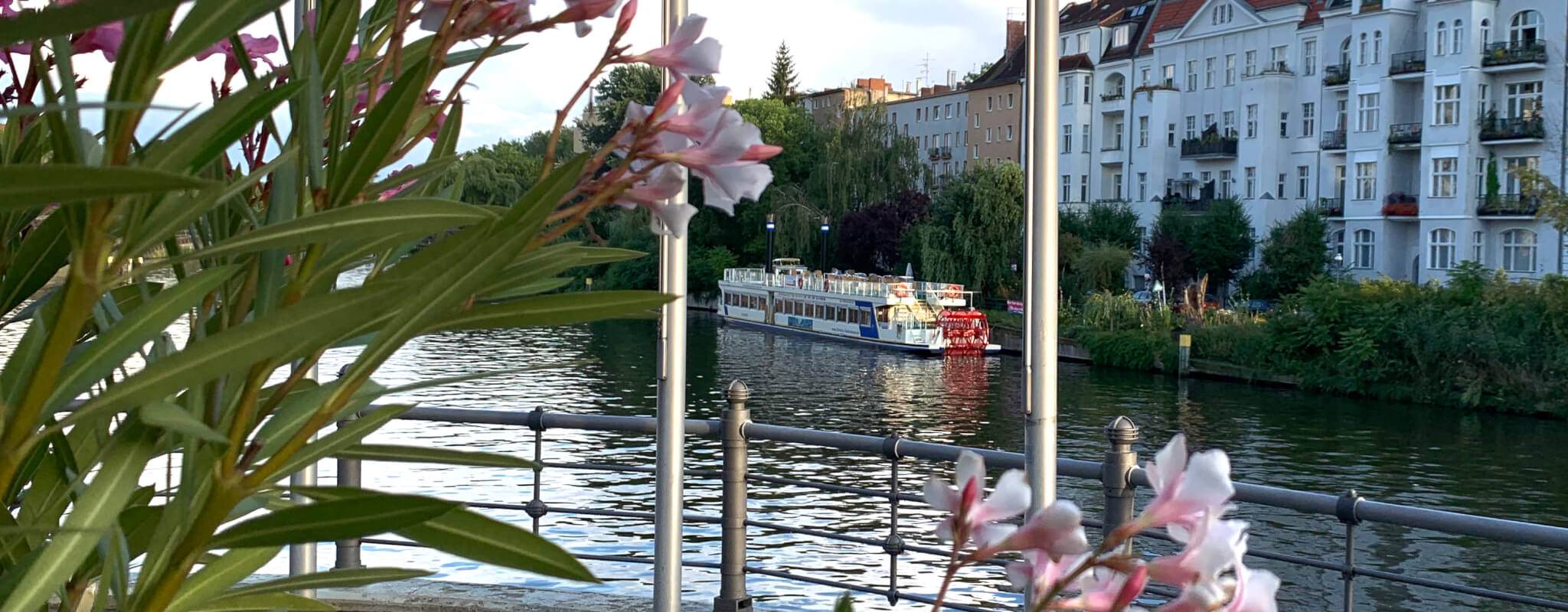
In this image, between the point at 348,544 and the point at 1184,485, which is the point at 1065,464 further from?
the point at 1184,485

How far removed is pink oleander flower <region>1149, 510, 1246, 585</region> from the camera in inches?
19.2

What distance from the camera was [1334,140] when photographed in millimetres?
35781

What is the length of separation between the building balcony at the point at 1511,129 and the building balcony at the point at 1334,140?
4319 mm

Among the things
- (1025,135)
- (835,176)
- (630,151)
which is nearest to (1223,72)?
(835,176)

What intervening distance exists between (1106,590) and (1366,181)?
37.0 meters

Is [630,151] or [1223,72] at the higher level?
[1223,72]

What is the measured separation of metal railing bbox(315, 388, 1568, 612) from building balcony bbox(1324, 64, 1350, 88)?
109 feet

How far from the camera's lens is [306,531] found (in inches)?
25.8

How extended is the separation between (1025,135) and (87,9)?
272 centimetres

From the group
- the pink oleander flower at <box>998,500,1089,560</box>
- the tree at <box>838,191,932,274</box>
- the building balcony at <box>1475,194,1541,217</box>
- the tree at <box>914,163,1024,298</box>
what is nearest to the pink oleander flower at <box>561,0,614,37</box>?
the pink oleander flower at <box>998,500,1089,560</box>

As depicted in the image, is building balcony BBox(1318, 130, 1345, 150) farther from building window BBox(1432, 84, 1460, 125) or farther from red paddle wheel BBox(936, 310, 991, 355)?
red paddle wheel BBox(936, 310, 991, 355)

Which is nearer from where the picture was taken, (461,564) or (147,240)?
(147,240)

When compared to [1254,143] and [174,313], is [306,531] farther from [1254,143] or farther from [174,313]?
[1254,143]

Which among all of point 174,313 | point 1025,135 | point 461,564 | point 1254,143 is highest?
point 1254,143
